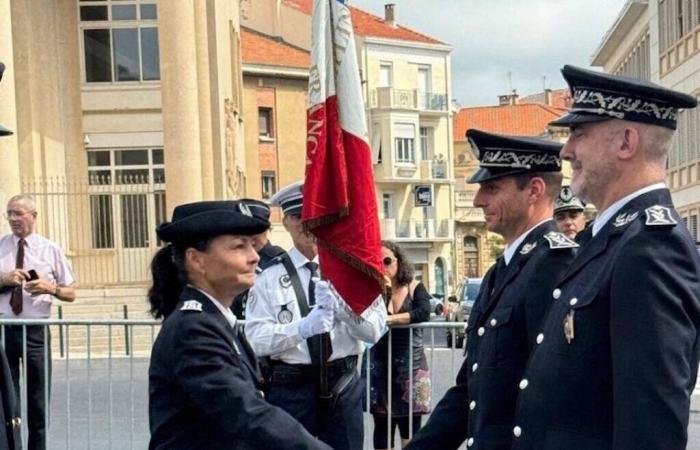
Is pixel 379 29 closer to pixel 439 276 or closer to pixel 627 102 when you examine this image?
pixel 439 276

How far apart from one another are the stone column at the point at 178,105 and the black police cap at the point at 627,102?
22.7 meters

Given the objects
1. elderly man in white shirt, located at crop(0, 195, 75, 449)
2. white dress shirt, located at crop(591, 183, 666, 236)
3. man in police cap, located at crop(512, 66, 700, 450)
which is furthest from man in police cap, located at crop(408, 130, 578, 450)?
elderly man in white shirt, located at crop(0, 195, 75, 449)

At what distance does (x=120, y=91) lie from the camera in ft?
91.6

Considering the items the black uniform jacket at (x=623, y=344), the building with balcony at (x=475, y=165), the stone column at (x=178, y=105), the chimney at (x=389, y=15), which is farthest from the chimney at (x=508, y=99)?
the black uniform jacket at (x=623, y=344)

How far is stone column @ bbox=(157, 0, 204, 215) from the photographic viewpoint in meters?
25.3

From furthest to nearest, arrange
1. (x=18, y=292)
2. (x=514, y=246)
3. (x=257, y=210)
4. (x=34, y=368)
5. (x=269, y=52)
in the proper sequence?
(x=269, y=52)
(x=18, y=292)
(x=34, y=368)
(x=257, y=210)
(x=514, y=246)

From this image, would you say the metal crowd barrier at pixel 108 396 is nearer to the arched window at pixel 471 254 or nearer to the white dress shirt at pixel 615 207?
the white dress shirt at pixel 615 207

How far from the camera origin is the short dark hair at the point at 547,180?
3998 mm

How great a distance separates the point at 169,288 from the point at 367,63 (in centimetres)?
5880

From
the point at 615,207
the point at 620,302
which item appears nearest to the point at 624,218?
the point at 615,207

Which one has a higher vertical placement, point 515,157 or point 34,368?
point 515,157

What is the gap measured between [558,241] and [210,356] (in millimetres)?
1310

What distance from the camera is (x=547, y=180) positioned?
13.2ft

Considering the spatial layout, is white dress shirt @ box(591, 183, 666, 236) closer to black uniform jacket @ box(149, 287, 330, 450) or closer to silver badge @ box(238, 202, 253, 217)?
black uniform jacket @ box(149, 287, 330, 450)
